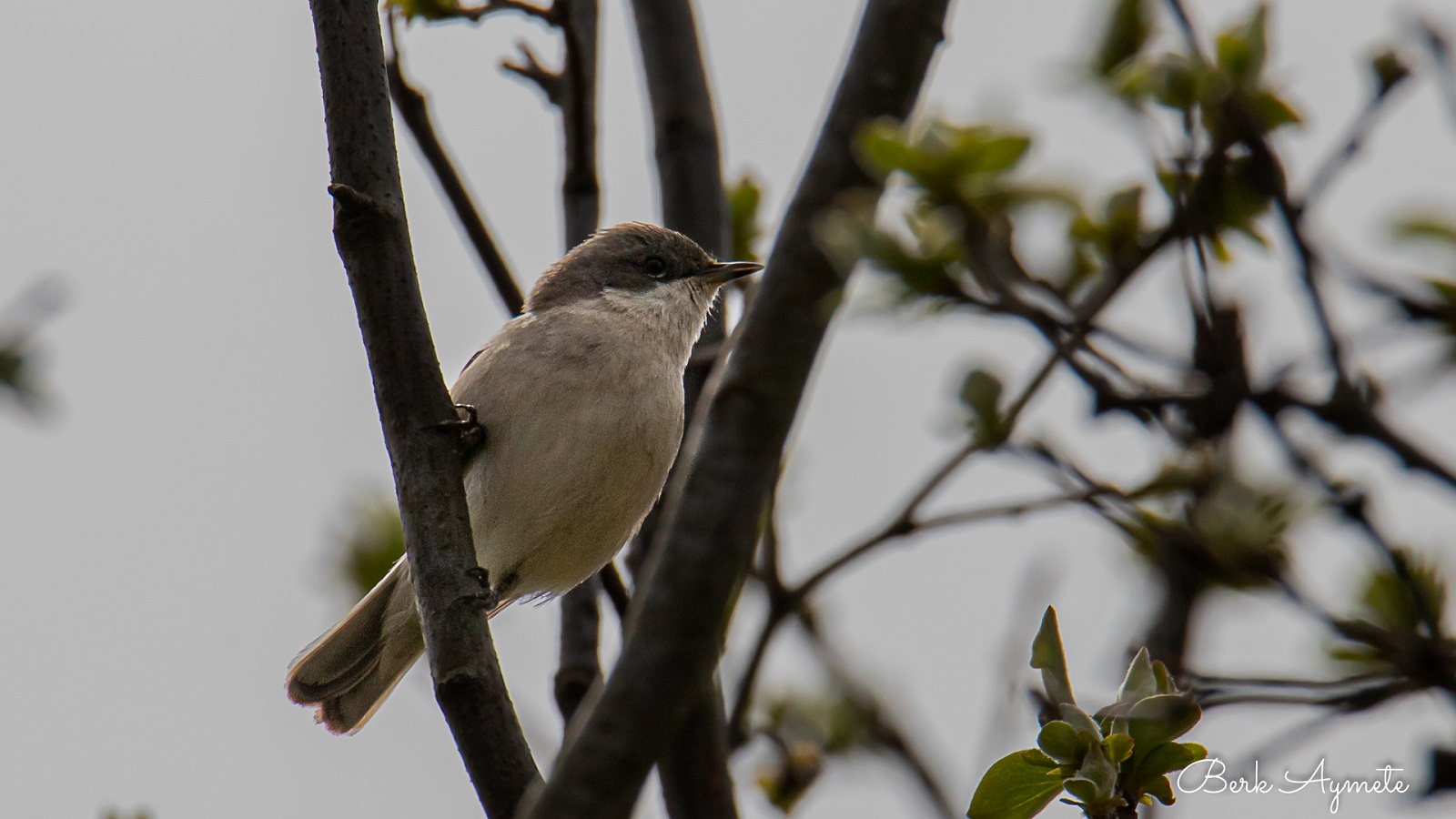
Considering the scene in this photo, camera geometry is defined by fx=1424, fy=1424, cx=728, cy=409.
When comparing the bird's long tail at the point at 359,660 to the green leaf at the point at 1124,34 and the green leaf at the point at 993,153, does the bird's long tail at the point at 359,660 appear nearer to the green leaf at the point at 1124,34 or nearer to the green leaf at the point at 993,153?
the green leaf at the point at 1124,34

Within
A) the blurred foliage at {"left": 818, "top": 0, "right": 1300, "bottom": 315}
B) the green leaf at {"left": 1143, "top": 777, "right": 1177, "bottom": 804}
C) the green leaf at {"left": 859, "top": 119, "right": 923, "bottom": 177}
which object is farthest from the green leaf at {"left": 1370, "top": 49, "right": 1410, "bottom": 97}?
the green leaf at {"left": 1143, "top": 777, "right": 1177, "bottom": 804}

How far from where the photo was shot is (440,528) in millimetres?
3225

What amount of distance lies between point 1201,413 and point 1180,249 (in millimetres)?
365

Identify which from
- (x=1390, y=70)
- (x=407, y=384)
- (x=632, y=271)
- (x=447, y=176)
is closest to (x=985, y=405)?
(x=1390, y=70)

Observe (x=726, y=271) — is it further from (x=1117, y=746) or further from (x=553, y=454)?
(x=1117, y=746)

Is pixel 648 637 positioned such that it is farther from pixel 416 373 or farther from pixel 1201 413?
pixel 416 373

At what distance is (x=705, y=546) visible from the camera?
225 centimetres

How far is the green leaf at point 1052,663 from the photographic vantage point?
2572 mm

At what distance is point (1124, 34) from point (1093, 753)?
1.46m

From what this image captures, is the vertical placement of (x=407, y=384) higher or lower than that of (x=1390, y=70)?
lower

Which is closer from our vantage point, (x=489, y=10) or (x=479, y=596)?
(x=479, y=596)

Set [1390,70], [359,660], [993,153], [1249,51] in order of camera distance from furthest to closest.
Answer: [359,660], [1249,51], [993,153], [1390,70]

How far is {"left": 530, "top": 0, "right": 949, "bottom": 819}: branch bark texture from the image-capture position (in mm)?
2211

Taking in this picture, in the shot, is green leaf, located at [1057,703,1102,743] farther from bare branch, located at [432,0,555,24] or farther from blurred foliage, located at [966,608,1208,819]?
bare branch, located at [432,0,555,24]
